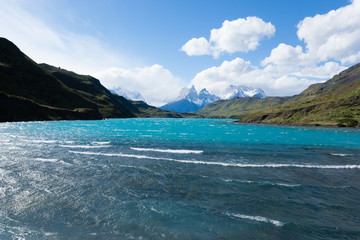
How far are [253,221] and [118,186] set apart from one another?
553 inches

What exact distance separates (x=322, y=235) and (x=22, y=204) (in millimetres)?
23167

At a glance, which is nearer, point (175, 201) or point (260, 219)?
point (260, 219)

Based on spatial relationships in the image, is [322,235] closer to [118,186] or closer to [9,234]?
[118,186]

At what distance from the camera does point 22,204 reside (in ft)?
56.3

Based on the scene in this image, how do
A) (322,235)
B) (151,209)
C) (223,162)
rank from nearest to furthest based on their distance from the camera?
(322,235) → (151,209) → (223,162)

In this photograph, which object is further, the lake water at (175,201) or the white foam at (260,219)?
the white foam at (260,219)

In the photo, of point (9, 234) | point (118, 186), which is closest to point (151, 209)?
point (118, 186)


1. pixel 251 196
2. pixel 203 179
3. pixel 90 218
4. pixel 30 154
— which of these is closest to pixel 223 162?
pixel 203 179

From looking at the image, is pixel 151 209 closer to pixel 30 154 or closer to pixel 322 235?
pixel 322 235

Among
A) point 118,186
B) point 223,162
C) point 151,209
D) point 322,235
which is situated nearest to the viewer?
point 322,235

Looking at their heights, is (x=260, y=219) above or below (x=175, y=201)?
above

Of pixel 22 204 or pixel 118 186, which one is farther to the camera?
pixel 118 186

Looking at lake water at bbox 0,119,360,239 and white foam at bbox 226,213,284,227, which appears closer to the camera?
lake water at bbox 0,119,360,239

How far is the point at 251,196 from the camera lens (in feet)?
63.9
